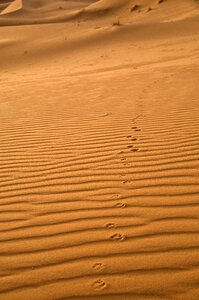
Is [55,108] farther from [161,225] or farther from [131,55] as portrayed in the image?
[131,55]

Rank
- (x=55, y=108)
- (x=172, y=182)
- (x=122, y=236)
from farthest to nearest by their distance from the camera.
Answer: (x=55, y=108), (x=172, y=182), (x=122, y=236)

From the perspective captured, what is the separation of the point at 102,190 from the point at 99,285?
3.65ft

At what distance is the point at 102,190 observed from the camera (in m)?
3.04

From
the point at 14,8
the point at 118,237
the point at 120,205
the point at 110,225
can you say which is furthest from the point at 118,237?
the point at 14,8

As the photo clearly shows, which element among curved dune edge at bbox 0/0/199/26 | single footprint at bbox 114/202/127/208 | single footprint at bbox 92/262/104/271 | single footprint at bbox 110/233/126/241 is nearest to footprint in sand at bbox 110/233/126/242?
single footprint at bbox 110/233/126/241

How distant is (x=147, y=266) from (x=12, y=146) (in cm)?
278

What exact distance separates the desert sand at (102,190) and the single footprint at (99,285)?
0.03ft

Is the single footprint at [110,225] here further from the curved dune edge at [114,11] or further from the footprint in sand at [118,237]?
the curved dune edge at [114,11]

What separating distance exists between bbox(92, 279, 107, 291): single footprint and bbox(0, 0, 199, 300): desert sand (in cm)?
1

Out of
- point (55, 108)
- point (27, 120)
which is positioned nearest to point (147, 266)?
point (27, 120)

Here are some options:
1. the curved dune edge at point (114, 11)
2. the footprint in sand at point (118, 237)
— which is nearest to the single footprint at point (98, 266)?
the footprint in sand at point (118, 237)

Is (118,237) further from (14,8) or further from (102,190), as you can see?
(14,8)

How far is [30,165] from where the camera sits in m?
3.73

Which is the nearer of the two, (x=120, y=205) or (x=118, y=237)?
(x=118, y=237)
